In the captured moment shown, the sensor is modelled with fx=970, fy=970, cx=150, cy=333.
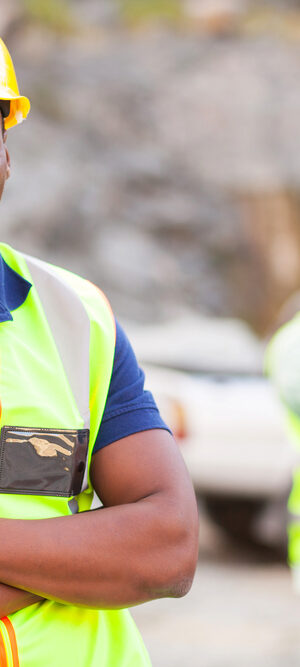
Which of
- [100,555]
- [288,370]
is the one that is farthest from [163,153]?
[100,555]

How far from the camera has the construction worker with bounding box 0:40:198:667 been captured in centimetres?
146

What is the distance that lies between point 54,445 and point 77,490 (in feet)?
0.30

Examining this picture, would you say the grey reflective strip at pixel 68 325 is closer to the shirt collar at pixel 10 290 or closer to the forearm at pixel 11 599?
the shirt collar at pixel 10 290

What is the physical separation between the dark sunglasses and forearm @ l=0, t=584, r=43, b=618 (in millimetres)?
823


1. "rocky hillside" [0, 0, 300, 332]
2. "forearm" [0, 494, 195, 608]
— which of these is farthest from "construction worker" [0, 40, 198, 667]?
"rocky hillside" [0, 0, 300, 332]

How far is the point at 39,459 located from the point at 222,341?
7.68m

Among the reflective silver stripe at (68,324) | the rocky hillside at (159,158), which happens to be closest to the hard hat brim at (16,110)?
the reflective silver stripe at (68,324)

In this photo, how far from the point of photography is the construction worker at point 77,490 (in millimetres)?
1464

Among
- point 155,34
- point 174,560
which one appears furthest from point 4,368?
point 155,34

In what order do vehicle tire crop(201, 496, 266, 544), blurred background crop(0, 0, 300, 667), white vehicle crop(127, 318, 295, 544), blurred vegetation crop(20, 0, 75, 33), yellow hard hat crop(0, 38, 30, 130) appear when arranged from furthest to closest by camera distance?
1. blurred vegetation crop(20, 0, 75, 33)
2. blurred background crop(0, 0, 300, 667)
3. vehicle tire crop(201, 496, 266, 544)
4. white vehicle crop(127, 318, 295, 544)
5. yellow hard hat crop(0, 38, 30, 130)

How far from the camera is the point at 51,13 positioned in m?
23.5

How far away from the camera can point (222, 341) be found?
9141mm

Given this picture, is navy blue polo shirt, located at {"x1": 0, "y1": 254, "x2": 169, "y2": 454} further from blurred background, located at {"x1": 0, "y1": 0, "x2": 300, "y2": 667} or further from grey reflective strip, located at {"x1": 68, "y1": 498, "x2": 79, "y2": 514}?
blurred background, located at {"x1": 0, "y1": 0, "x2": 300, "y2": 667}

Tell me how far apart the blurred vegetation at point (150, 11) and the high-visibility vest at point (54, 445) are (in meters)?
24.1
